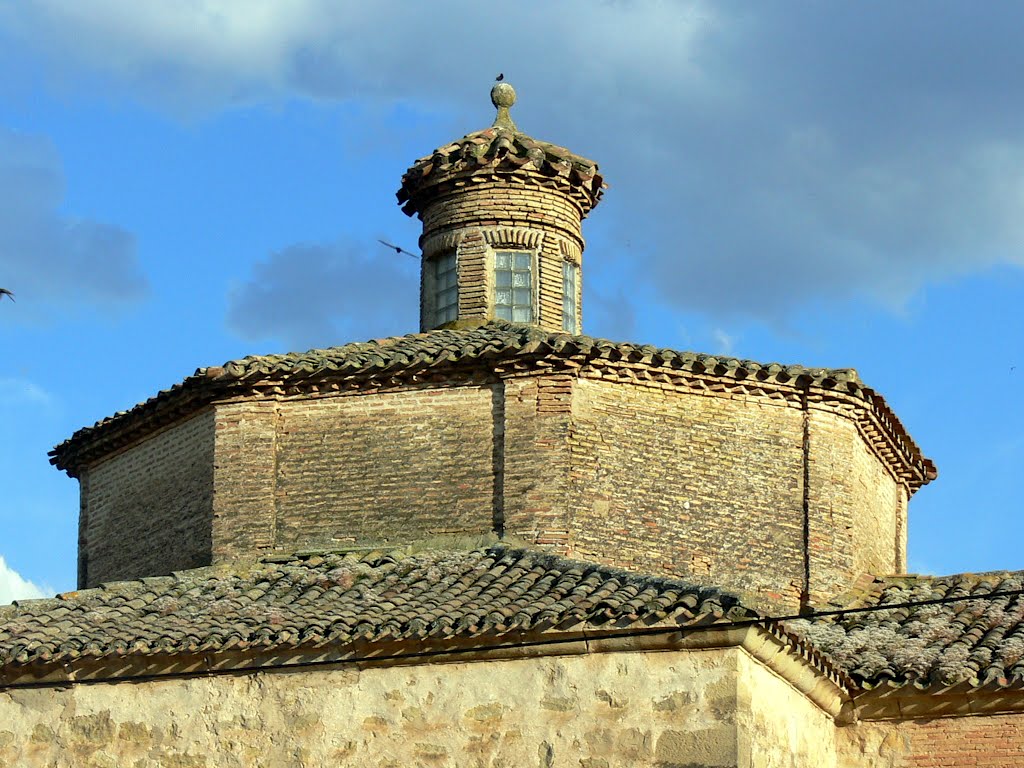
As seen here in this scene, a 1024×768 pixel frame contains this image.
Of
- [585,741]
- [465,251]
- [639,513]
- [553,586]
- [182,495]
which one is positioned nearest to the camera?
[585,741]

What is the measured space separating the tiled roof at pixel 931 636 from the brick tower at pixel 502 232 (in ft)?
13.6

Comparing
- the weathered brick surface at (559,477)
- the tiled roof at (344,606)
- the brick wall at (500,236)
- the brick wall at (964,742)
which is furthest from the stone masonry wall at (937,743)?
the brick wall at (500,236)

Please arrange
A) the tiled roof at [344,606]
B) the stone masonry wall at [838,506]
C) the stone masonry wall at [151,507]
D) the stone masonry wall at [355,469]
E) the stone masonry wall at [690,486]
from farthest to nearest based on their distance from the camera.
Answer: the stone masonry wall at [151,507], the stone masonry wall at [838,506], the stone masonry wall at [355,469], the stone masonry wall at [690,486], the tiled roof at [344,606]

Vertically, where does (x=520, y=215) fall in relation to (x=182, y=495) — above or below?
above

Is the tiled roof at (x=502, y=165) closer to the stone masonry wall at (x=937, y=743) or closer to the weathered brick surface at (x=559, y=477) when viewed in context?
the weathered brick surface at (x=559, y=477)

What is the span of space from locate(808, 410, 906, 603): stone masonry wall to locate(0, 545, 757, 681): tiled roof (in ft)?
8.79

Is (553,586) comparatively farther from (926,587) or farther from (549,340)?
(926,587)

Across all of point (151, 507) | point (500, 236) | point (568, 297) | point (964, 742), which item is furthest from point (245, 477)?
point (964, 742)

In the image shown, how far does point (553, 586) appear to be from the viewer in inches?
495

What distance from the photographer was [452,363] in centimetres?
1480

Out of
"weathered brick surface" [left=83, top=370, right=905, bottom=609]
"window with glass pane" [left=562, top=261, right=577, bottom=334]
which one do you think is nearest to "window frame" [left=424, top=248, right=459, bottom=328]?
"window with glass pane" [left=562, top=261, right=577, bottom=334]

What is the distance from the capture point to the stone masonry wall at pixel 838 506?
48.8 feet

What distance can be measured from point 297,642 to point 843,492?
531 cm

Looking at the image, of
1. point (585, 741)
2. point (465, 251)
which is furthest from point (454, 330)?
point (585, 741)
